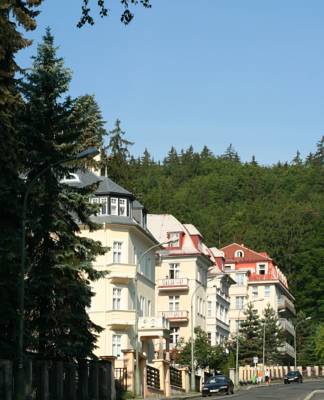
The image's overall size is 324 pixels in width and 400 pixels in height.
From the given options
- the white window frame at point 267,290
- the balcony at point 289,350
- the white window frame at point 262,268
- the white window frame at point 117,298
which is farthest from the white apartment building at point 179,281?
the white window frame at point 262,268

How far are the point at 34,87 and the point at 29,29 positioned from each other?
29.4ft

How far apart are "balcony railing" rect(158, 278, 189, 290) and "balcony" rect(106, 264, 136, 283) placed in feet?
78.5

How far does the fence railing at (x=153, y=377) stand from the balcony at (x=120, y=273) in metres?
11.6

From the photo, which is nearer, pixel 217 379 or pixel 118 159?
pixel 217 379

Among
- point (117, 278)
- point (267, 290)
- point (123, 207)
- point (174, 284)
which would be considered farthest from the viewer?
point (267, 290)

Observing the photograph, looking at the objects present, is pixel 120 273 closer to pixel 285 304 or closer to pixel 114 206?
pixel 114 206

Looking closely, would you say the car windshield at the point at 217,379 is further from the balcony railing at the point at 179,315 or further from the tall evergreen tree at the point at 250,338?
the tall evergreen tree at the point at 250,338

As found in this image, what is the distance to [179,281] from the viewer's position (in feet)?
281

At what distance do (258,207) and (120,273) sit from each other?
9697 cm

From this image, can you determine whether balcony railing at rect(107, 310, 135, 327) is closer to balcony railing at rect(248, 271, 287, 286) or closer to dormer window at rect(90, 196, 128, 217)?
dormer window at rect(90, 196, 128, 217)

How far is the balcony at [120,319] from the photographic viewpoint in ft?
198

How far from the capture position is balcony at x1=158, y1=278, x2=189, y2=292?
8519 centimetres

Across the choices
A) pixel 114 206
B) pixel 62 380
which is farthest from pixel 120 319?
pixel 62 380

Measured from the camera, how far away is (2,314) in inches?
1159
